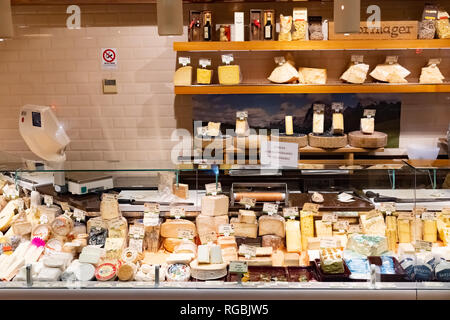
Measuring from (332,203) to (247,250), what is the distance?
0.66m

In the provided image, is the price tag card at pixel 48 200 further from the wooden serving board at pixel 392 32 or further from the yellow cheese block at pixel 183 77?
the wooden serving board at pixel 392 32

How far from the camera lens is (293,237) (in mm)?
3412

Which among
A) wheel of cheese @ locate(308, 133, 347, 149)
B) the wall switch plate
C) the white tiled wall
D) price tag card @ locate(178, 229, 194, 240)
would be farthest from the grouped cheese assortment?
the wall switch plate

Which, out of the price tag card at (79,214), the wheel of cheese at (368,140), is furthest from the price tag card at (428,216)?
the wheel of cheese at (368,140)

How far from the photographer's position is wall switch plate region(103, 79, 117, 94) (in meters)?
6.03

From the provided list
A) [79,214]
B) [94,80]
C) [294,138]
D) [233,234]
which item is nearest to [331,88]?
[294,138]

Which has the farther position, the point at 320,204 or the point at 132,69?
the point at 132,69

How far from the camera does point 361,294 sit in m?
2.94

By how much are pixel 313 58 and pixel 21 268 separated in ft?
12.8

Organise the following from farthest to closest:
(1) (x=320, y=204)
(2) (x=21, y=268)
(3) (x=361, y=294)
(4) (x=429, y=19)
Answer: (4) (x=429, y=19) < (1) (x=320, y=204) < (2) (x=21, y=268) < (3) (x=361, y=294)

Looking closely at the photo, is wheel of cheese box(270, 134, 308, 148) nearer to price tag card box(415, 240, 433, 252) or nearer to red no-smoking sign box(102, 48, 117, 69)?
red no-smoking sign box(102, 48, 117, 69)
